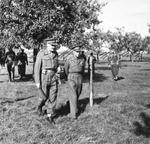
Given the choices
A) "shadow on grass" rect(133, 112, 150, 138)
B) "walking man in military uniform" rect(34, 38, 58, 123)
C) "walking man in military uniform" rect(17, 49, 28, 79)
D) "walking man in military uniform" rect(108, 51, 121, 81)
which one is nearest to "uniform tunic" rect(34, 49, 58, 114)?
"walking man in military uniform" rect(34, 38, 58, 123)

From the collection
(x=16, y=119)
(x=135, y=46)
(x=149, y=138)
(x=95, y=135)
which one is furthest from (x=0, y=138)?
(x=135, y=46)

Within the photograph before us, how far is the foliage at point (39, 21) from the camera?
1524 centimetres

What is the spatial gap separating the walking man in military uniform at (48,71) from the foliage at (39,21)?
28.4 feet

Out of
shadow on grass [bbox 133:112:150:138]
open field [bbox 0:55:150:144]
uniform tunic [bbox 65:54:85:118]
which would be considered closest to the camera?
open field [bbox 0:55:150:144]

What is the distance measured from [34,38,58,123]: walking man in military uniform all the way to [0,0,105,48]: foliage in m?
8.65

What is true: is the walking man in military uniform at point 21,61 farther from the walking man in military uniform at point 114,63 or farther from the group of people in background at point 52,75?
the group of people in background at point 52,75

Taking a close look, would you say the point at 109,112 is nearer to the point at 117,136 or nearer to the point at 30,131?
the point at 117,136

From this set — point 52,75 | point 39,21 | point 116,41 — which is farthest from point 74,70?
point 116,41

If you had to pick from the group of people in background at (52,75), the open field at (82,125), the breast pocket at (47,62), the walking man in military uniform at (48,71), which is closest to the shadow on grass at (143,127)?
the open field at (82,125)

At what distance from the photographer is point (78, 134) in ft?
19.5

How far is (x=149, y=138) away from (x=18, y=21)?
12.2 meters

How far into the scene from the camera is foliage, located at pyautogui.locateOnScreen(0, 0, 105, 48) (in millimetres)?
15242

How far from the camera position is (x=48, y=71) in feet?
22.3

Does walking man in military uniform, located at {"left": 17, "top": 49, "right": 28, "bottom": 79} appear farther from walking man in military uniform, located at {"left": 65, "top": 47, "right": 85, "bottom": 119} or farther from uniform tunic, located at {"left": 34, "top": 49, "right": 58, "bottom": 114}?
uniform tunic, located at {"left": 34, "top": 49, "right": 58, "bottom": 114}
